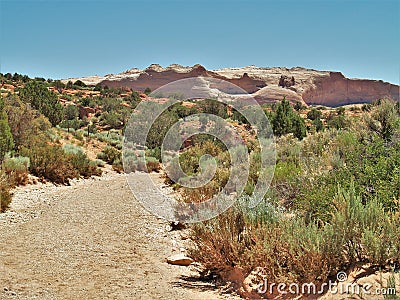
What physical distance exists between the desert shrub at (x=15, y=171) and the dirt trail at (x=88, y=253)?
3.11ft

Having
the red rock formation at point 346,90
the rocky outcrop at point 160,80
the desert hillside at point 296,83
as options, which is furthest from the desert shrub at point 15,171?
the red rock formation at point 346,90

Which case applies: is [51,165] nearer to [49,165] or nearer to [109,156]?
[49,165]

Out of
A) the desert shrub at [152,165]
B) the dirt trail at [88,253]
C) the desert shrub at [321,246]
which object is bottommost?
the dirt trail at [88,253]

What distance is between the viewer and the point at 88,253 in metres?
6.05

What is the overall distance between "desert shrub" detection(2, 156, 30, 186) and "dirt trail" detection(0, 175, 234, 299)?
0.95 meters

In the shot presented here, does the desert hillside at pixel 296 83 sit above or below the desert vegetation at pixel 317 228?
above

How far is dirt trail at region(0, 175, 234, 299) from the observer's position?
4.58 metres

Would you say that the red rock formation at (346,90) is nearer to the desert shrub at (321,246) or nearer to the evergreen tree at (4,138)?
the evergreen tree at (4,138)

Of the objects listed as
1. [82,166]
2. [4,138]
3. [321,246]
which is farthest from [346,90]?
[321,246]

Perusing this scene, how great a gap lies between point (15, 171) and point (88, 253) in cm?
681

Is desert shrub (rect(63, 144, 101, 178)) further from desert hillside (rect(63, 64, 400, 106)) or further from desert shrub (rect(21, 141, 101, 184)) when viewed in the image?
desert hillside (rect(63, 64, 400, 106))

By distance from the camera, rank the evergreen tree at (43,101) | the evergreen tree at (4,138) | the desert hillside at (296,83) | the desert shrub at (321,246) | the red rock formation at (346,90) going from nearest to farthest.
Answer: the desert shrub at (321,246) → the evergreen tree at (4,138) → the evergreen tree at (43,101) → the desert hillside at (296,83) → the red rock formation at (346,90)

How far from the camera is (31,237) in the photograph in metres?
6.81

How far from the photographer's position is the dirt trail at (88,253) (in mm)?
4577
